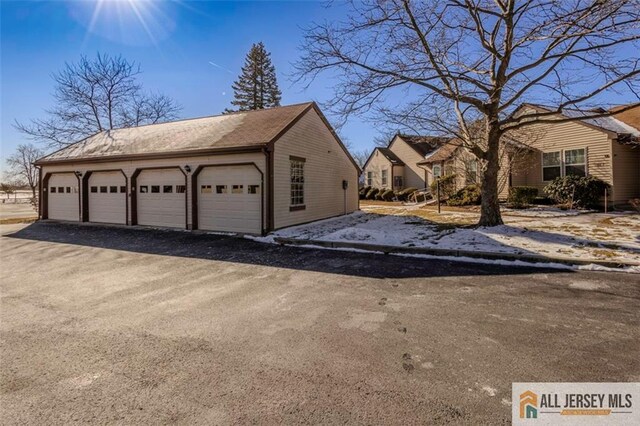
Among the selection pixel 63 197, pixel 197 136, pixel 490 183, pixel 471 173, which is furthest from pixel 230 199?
pixel 471 173

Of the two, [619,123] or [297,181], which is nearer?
[297,181]

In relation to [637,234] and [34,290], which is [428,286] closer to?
[34,290]

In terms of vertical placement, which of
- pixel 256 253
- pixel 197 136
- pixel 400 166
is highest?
pixel 400 166

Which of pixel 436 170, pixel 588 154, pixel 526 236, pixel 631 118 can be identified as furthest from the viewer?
pixel 436 170

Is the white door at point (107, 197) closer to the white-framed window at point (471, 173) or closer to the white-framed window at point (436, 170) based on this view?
the white-framed window at point (471, 173)

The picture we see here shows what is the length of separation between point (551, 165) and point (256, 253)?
54.9 ft

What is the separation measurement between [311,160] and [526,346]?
11698mm

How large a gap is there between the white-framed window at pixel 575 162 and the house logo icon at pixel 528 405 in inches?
700

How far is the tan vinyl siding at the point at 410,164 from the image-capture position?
Result: 2880 centimetres

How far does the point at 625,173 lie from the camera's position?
1545 cm

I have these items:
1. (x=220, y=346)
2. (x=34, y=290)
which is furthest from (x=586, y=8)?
(x=34, y=290)

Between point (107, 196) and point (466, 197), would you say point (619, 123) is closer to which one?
point (466, 197)

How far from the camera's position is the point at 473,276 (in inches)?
243

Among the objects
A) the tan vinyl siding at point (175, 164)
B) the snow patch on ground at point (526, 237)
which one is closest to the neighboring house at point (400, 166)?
the snow patch on ground at point (526, 237)
